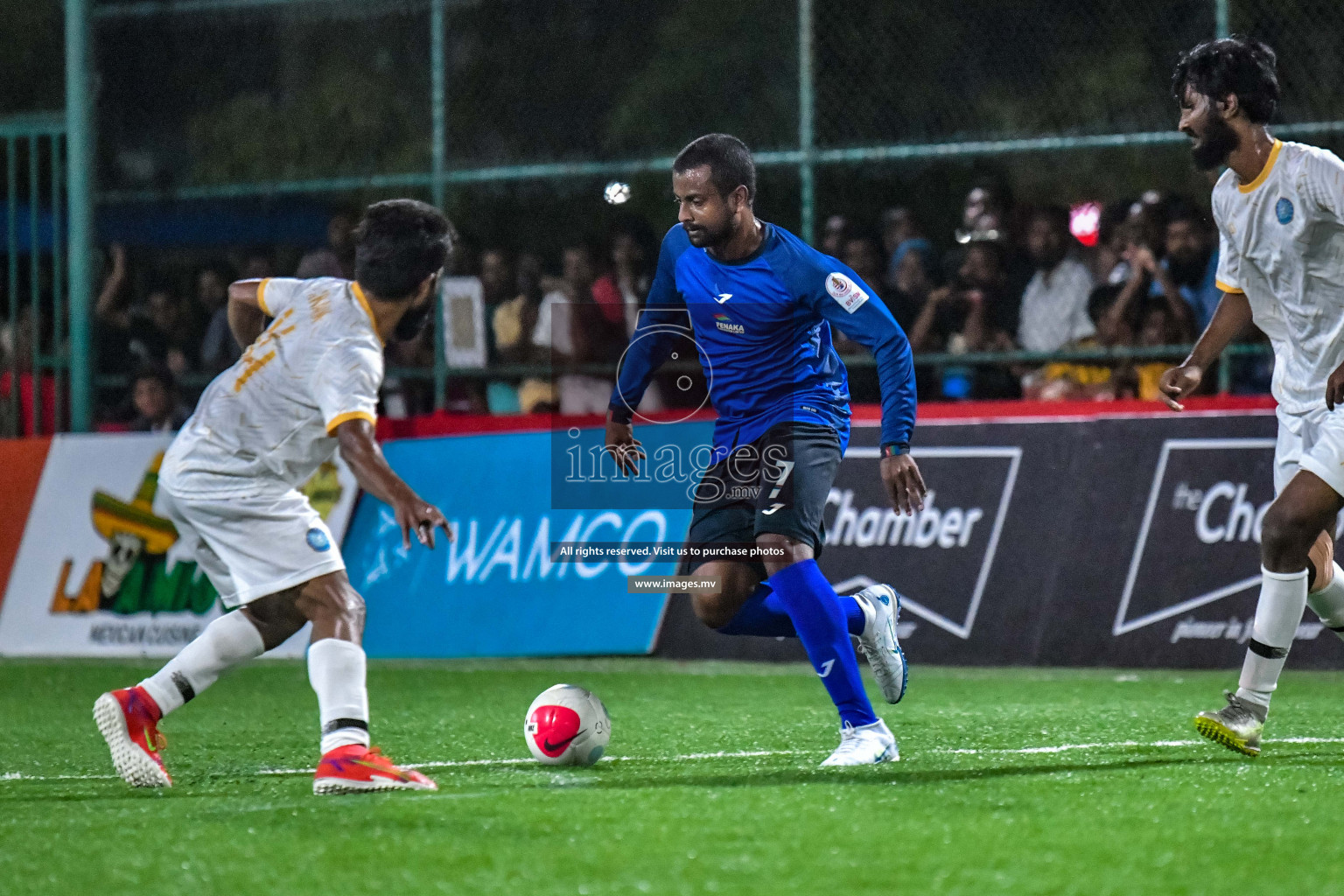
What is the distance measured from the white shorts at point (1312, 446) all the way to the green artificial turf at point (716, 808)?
2.88ft

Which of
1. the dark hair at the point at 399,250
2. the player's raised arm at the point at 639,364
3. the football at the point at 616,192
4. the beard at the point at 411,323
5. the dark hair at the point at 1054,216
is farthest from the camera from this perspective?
the football at the point at 616,192

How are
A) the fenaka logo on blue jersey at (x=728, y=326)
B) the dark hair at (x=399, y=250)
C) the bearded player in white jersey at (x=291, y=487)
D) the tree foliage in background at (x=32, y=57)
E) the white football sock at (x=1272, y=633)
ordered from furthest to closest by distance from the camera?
the tree foliage in background at (x=32, y=57)
the fenaka logo on blue jersey at (x=728, y=326)
the white football sock at (x=1272, y=633)
the dark hair at (x=399, y=250)
the bearded player in white jersey at (x=291, y=487)

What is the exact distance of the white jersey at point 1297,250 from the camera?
599 centimetres

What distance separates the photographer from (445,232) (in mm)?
5684

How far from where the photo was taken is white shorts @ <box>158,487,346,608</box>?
5.62m

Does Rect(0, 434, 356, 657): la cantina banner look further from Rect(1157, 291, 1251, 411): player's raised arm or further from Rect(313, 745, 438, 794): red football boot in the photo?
Rect(1157, 291, 1251, 411): player's raised arm

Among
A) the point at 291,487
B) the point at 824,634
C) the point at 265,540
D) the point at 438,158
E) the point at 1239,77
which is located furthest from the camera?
the point at 438,158

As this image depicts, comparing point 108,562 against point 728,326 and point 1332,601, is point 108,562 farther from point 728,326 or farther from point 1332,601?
point 1332,601

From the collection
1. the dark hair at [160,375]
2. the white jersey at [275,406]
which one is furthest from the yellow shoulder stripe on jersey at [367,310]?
the dark hair at [160,375]

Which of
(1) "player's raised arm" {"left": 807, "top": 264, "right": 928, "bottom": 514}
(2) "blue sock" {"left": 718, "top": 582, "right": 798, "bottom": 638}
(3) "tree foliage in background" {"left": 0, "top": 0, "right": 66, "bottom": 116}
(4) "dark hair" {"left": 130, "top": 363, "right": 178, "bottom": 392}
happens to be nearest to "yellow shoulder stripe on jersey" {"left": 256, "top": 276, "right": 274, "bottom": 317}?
(1) "player's raised arm" {"left": 807, "top": 264, "right": 928, "bottom": 514}

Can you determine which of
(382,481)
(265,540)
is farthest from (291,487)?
(382,481)

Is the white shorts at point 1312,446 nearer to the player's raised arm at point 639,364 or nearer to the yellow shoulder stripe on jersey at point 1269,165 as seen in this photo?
the yellow shoulder stripe on jersey at point 1269,165

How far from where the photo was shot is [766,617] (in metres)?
6.42

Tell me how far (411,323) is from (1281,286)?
8.92 feet
